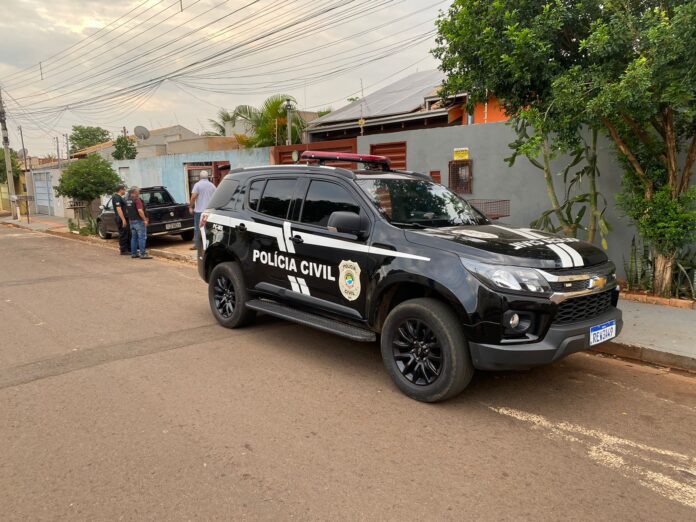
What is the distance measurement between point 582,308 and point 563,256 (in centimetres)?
42

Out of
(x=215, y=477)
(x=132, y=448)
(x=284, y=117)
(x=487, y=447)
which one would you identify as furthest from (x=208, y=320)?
(x=284, y=117)

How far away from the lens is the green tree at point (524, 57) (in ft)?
19.1

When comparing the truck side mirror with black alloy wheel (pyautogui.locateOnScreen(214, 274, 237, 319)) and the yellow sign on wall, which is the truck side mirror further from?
the yellow sign on wall

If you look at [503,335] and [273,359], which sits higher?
[503,335]

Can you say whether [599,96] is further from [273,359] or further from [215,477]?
[215,477]

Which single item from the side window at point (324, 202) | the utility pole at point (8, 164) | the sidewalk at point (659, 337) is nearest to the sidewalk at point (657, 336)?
the sidewalk at point (659, 337)

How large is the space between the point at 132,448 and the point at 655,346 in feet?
15.7

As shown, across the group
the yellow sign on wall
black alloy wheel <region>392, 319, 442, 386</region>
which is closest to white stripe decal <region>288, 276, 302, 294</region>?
black alloy wheel <region>392, 319, 442, 386</region>

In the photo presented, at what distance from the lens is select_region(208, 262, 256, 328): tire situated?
585cm

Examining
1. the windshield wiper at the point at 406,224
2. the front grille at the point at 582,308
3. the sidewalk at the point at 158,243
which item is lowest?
the sidewalk at the point at 158,243

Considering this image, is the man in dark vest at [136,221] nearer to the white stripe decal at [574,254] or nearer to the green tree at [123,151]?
the white stripe decal at [574,254]

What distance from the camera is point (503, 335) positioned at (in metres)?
3.69

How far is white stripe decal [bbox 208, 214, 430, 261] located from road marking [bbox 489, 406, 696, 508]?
1.54m

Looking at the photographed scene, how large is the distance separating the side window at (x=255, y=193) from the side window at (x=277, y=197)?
3.0 inches
